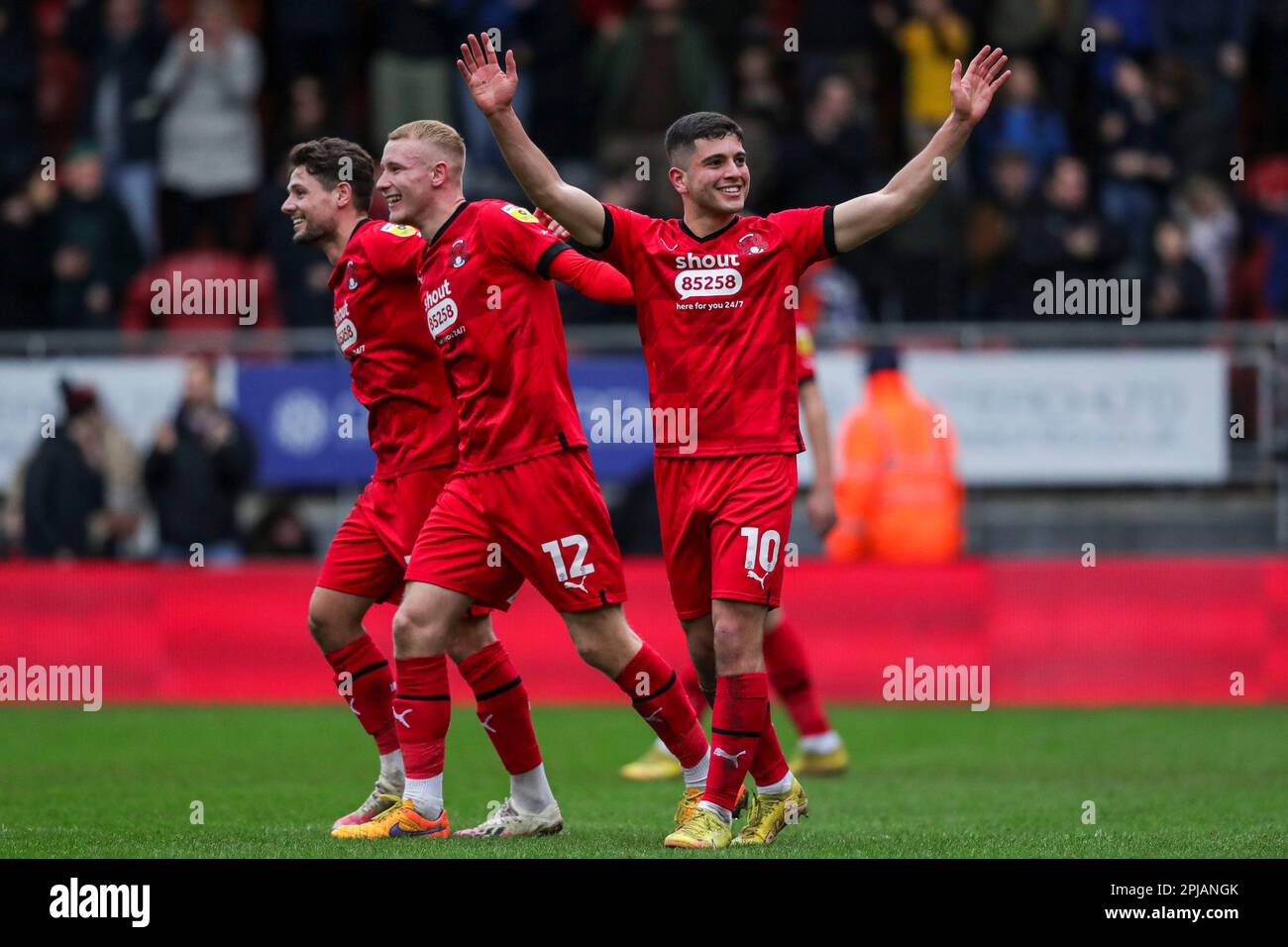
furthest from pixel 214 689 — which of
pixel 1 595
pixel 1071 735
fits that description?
pixel 1071 735

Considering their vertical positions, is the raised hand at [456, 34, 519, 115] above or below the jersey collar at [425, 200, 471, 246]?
above

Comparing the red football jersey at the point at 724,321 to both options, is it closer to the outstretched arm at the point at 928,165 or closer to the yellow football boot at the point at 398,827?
the outstretched arm at the point at 928,165

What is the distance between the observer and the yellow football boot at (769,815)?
8055 millimetres

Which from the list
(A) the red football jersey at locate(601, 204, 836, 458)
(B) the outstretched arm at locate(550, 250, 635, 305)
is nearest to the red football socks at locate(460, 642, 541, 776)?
(A) the red football jersey at locate(601, 204, 836, 458)

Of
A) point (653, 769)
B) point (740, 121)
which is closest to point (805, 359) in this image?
point (653, 769)

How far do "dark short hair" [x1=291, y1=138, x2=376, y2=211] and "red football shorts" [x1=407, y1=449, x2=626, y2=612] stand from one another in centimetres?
159

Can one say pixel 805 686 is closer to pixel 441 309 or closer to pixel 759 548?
pixel 759 548

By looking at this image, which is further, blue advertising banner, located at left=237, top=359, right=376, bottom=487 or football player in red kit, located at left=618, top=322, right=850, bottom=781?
blue advertising banner, located at left=237, top=359, right=376, bottom=487

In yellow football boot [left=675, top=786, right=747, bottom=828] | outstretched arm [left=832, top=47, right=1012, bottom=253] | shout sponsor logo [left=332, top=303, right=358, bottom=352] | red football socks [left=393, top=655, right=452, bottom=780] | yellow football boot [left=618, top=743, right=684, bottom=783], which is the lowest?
yellow football boot [left=618, top=743, right=684, bottom=783]

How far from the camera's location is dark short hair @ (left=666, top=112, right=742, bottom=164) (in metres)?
8.09

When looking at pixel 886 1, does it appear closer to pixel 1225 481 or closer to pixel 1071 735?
pixel 1225 481

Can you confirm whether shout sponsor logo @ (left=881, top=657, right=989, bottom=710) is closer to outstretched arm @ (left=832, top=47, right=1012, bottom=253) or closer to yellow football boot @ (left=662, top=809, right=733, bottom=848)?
yellow football boot @ (left=662, top=809, right=733, bottom=848)

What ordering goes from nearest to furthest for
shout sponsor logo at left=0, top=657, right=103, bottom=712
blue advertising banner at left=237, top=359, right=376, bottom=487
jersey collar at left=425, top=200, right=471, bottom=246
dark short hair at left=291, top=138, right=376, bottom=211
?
jersey collar at left=425, top=200, right=471, bottom=246 < dark short hair at left=291, top=138, right=376, bottom=211 < shout sponsor logo at left=0, top=657, right=103, bottom=712 < blue advertising banner at left=237, top=359, right=376, bottom=487
